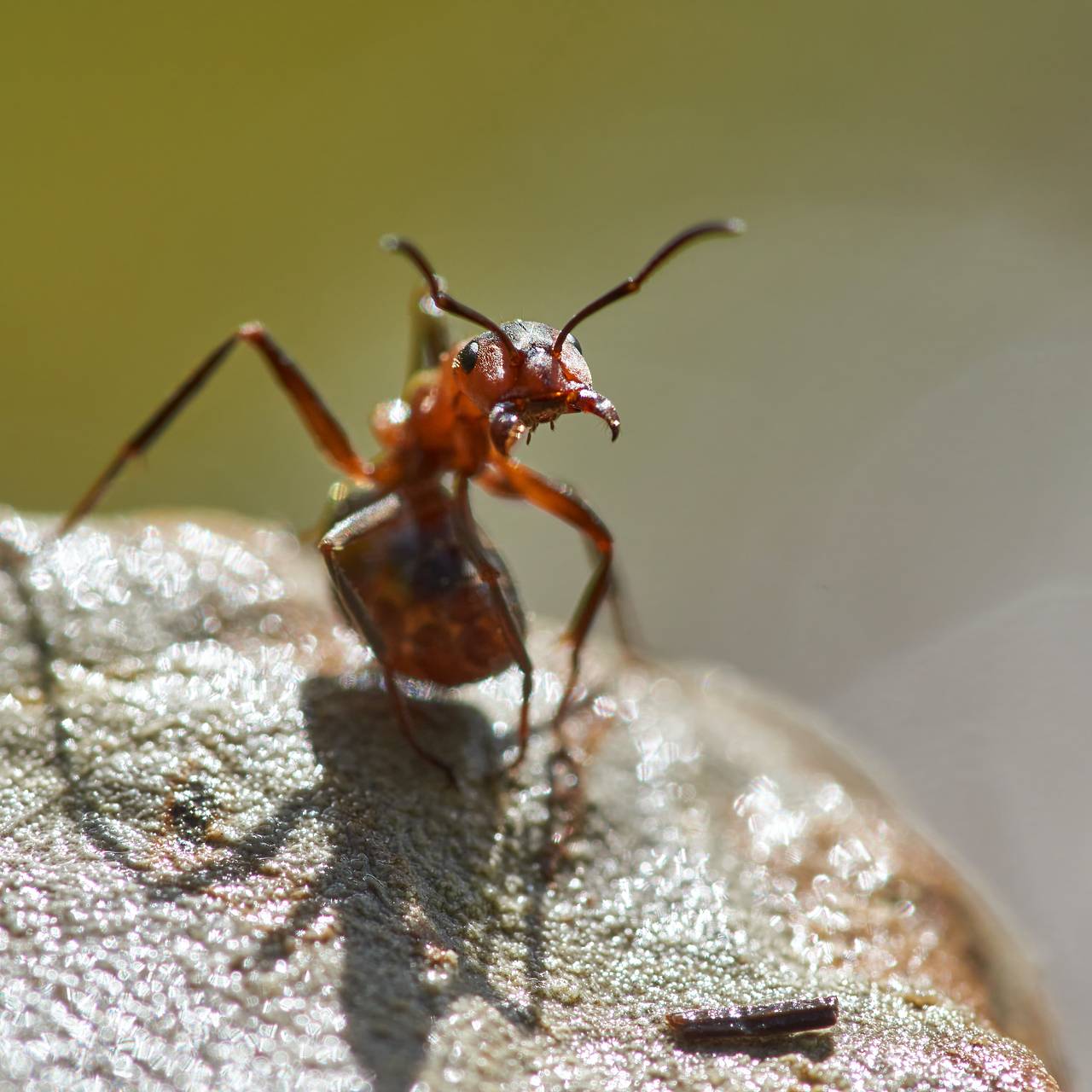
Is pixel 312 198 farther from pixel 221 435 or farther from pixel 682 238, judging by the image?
pixel 682 238

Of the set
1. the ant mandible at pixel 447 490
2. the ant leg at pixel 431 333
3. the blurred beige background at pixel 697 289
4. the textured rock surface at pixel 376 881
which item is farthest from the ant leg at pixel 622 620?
the blurred beige background at pixel 697 289

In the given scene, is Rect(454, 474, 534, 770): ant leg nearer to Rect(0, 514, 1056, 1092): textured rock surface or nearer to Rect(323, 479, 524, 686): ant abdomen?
Rect(323, 479, 524, 686): ant abdomen

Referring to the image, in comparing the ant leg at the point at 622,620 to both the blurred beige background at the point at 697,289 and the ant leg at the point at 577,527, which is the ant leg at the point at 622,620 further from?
the blurred beige background at the point at 697,289

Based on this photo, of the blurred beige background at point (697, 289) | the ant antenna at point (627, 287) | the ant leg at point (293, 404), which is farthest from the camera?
the blurred beige background at point (697, 289)

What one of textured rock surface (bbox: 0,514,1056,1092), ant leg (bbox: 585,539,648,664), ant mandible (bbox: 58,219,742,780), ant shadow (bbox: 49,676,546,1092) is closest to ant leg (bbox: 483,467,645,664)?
ant leg (bbox: 585,539,648,664)

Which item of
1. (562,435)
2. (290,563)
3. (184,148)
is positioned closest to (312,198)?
(184,148)
